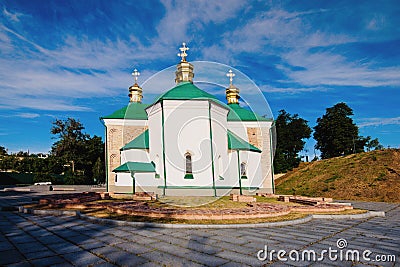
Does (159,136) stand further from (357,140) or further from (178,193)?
(357,140)

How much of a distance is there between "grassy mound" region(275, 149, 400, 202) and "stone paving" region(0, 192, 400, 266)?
13180 millimetres

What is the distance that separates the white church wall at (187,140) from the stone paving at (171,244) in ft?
29.6

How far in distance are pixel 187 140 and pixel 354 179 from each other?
47.4 ft

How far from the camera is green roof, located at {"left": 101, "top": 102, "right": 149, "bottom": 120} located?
77.7 feet

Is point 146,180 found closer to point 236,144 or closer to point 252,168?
point 236,144

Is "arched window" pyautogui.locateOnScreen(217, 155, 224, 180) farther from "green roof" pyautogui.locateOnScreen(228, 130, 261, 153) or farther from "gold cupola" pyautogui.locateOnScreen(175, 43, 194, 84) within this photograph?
"gold cupola" pyautogui.locateOnScreen(175, 43, 194, 84)

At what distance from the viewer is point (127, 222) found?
6875mm

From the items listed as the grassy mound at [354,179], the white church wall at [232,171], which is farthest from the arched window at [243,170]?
the grassy mound at [354,179]

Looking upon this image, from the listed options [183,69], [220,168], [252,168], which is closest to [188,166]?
[220,168]

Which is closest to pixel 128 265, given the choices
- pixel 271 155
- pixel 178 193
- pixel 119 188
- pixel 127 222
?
pixel 127 222

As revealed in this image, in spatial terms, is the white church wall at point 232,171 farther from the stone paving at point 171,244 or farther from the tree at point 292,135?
the tree at point 292,135

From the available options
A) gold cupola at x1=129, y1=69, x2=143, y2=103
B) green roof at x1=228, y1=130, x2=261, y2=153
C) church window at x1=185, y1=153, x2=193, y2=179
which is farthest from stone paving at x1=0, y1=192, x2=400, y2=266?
gold cupola at x1=129, y1=69, x2=143, y2=103

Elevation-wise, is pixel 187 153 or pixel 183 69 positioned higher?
pixel 183 69

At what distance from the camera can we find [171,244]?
16.5 ft
